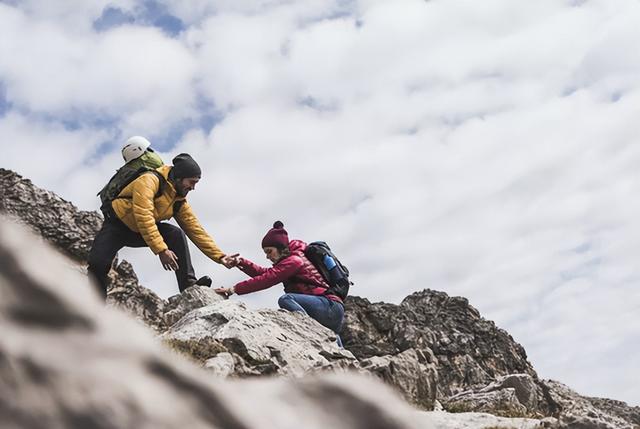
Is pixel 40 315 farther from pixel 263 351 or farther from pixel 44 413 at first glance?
pixel 263 351

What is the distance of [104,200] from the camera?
1545 centimetres

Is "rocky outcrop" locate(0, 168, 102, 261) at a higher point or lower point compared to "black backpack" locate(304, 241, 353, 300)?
higher

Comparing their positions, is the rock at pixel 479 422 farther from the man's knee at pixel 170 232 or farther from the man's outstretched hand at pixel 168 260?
the man's knee at pixel 170 232

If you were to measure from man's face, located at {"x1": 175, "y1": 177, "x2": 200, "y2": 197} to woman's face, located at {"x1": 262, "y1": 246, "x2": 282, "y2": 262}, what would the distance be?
2.46m

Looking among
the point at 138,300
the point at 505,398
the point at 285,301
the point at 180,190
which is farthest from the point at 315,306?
the point at 138,300

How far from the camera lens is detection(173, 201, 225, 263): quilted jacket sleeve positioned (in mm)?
16438

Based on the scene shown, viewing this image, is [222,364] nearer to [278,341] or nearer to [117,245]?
[278,341]

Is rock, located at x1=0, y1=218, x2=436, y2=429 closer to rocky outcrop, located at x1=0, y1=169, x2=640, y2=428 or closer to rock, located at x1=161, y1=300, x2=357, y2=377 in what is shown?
rocky outcrop, located at x1=0, y1=169, x2=640, y2=428

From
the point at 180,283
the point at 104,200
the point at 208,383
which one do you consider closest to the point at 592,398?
the point at 180,283

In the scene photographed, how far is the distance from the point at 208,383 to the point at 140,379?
1.00 ft

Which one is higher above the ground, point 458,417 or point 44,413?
point 458,417

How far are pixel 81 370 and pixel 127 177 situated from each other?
13184 mm


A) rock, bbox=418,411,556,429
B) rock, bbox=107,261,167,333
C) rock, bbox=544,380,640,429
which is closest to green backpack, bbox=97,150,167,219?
rock, bbox=107,261,167,333

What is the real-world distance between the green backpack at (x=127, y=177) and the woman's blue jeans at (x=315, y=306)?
146 inches
